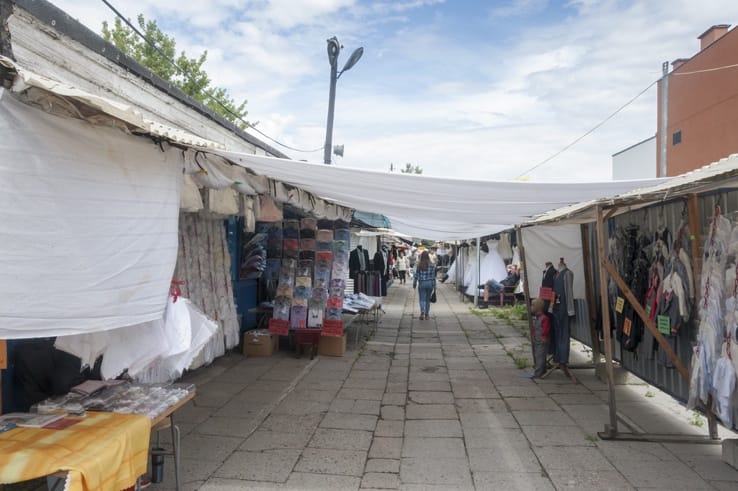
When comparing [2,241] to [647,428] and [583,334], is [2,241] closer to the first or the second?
[647,428]

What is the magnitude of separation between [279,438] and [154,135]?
8.20ft

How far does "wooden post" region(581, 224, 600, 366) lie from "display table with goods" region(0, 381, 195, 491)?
14.6 ft

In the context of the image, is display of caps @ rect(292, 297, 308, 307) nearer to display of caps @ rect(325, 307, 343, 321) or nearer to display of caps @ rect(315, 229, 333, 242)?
display of caps @ rect(325, 307, 343, 321)

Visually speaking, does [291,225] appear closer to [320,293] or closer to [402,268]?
[320,293]

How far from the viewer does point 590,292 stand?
5797 mm

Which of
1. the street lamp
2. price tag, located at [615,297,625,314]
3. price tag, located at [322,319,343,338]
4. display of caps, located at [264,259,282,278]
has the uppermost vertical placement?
the street lamp

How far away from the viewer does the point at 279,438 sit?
3.94 m

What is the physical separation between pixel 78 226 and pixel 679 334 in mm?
3931

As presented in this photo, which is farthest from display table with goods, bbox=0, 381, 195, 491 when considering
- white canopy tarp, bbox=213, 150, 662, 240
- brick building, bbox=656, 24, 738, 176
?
brick building, bbox=656, 24, 738, 176

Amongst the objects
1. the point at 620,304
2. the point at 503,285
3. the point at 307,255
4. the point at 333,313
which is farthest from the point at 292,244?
the point at 503,285

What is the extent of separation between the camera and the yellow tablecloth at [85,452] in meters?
2.05

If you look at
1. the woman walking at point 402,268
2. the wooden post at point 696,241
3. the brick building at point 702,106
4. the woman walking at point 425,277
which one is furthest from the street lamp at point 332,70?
the woman walking at point 402,268

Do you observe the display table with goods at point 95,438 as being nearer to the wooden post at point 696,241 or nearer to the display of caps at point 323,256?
the wooden post at point 696,241

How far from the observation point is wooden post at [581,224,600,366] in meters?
5.76
